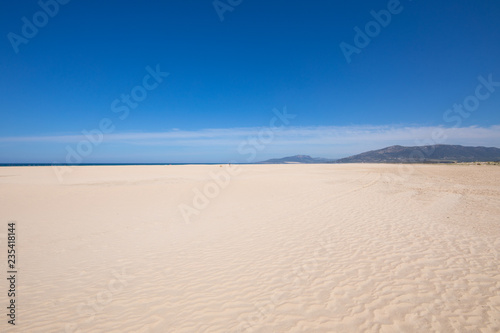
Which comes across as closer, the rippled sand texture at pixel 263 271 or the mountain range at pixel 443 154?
the rippled sand texture at pixel 263 271

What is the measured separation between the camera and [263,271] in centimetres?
589

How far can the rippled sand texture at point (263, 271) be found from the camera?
409 centimetres

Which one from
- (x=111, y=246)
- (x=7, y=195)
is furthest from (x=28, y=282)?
(x=7, y=195)

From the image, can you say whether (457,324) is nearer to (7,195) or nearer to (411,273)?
(411,273)

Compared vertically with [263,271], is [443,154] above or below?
above

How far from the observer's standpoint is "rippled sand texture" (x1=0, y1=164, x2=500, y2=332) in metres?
4.09

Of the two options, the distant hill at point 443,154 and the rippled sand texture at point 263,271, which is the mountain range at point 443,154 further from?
the rippled sand texture at point 263,271

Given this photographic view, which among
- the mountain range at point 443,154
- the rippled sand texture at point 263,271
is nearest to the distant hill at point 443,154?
the mountain range at point 443,154

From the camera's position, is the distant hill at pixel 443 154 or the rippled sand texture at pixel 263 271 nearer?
the rippled sand texture at pixel 263 271

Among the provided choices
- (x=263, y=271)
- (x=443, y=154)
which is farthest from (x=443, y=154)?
(x=263, y=271)

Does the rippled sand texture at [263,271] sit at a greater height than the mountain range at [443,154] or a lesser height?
lesser

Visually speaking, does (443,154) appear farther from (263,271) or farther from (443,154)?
(263,271)

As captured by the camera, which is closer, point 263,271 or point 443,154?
point 263,271

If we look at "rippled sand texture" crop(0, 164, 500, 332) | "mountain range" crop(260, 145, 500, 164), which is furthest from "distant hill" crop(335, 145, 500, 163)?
"rippled sand texture" crop(0, 164, 500, 332)
